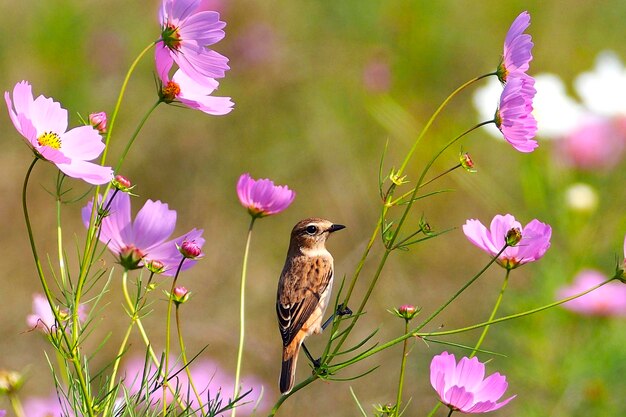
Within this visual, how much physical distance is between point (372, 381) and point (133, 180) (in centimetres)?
111

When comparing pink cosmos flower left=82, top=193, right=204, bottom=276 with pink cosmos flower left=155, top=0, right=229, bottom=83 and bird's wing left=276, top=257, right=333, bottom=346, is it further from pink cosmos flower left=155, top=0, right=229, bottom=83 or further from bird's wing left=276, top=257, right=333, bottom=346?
bird's wing left=276, top=257, right=333, bottom=346

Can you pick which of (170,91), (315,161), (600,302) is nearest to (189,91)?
(170,91)

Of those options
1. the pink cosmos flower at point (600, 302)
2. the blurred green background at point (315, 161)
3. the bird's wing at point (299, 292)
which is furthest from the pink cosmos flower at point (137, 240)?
the blurred green background at point (315, 161)

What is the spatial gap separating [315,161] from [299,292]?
219cm

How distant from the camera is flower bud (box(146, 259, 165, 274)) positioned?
89 centimetres

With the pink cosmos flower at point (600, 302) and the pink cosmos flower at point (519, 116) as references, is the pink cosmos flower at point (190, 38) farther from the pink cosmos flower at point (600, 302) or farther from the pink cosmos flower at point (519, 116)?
the pink cosmos flower at point (600, 302)

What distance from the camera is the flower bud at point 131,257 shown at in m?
0.92

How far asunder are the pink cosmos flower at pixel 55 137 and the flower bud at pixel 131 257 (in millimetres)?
120

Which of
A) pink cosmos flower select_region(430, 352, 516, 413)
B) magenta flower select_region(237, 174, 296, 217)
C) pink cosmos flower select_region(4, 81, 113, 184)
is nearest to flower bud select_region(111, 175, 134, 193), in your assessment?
pink cosmos flower select_region(4, 81, 113, 184)

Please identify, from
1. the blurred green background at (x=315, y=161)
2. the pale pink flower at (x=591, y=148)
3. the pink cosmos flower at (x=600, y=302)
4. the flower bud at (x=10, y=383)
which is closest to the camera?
the flower bud at (x=10, y=383)

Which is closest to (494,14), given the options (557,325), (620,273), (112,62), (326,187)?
(326,187)

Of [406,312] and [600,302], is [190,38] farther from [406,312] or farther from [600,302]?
[600,302]

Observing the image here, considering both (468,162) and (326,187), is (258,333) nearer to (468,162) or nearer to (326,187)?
(326,187)

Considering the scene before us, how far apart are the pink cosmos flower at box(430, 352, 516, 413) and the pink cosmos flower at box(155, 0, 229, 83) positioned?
12.9 inches
